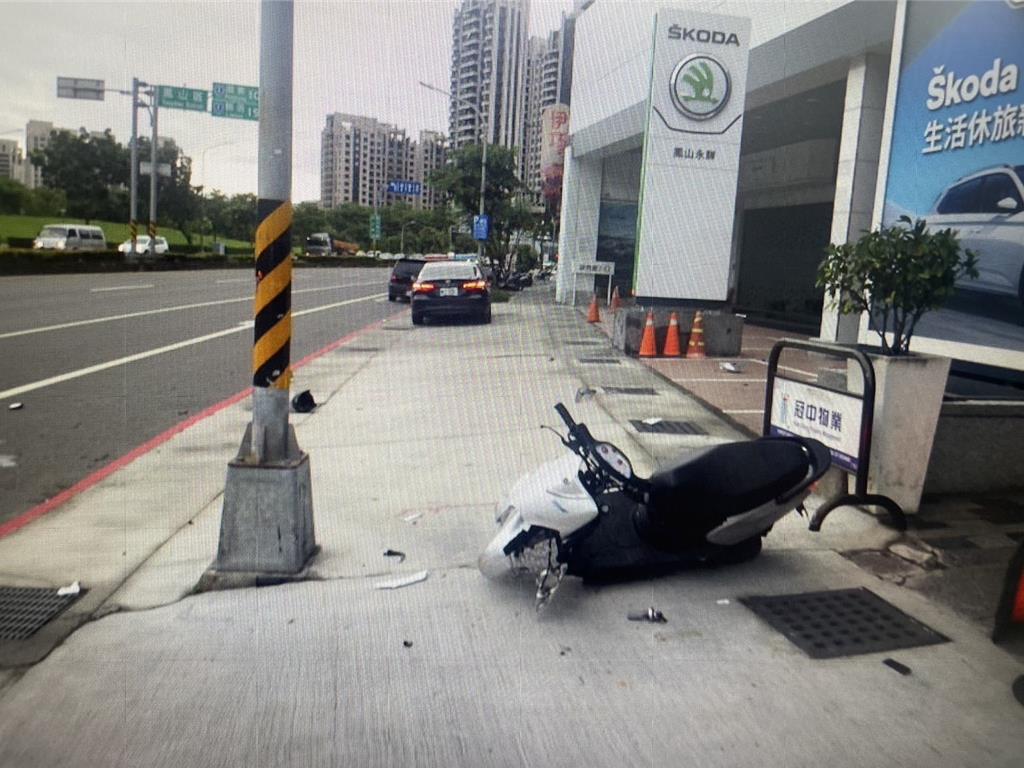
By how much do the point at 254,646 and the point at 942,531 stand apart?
4.26 m

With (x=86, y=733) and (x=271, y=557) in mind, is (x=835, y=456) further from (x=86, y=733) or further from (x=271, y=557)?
(x=86, y=733)

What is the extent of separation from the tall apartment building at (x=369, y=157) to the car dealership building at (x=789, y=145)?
16.7ft

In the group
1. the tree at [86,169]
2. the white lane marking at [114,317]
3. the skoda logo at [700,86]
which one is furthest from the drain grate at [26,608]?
the tree at [86,169]

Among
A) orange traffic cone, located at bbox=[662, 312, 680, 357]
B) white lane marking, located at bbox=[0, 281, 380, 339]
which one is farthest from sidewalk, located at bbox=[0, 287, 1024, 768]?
white lane marking, located at bbox=[0, 281, 380, 339]

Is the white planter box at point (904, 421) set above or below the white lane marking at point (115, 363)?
above

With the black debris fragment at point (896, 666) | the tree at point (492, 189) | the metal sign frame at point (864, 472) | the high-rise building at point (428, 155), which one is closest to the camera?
the black debris fragment at point (896, 666)

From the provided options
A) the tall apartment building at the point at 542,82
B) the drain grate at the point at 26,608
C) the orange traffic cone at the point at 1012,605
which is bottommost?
the drain grate at the point at 26,608

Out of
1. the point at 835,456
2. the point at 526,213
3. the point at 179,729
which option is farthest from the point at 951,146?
the point at 526,213

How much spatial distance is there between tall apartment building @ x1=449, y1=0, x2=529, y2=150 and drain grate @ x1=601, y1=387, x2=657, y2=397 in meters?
4.83

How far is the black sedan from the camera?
2016cm

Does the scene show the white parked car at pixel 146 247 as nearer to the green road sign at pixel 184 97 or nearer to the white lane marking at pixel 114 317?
the green road sign at pixel 184 97

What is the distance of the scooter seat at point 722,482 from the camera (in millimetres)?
4297

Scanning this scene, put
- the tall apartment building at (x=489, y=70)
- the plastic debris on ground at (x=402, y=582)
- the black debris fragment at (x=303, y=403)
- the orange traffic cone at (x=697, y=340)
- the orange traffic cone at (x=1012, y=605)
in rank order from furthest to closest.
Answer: the orange traffic cone at (x=697, y=340)
the tall apartment building at (x=489, y=70)
the black debris fragment at (x=303, y=403)
the plastic debris on ground at (x=402, y=582)
the orange traffic cone at (x=1012, y=605)

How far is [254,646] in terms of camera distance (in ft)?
12.5
